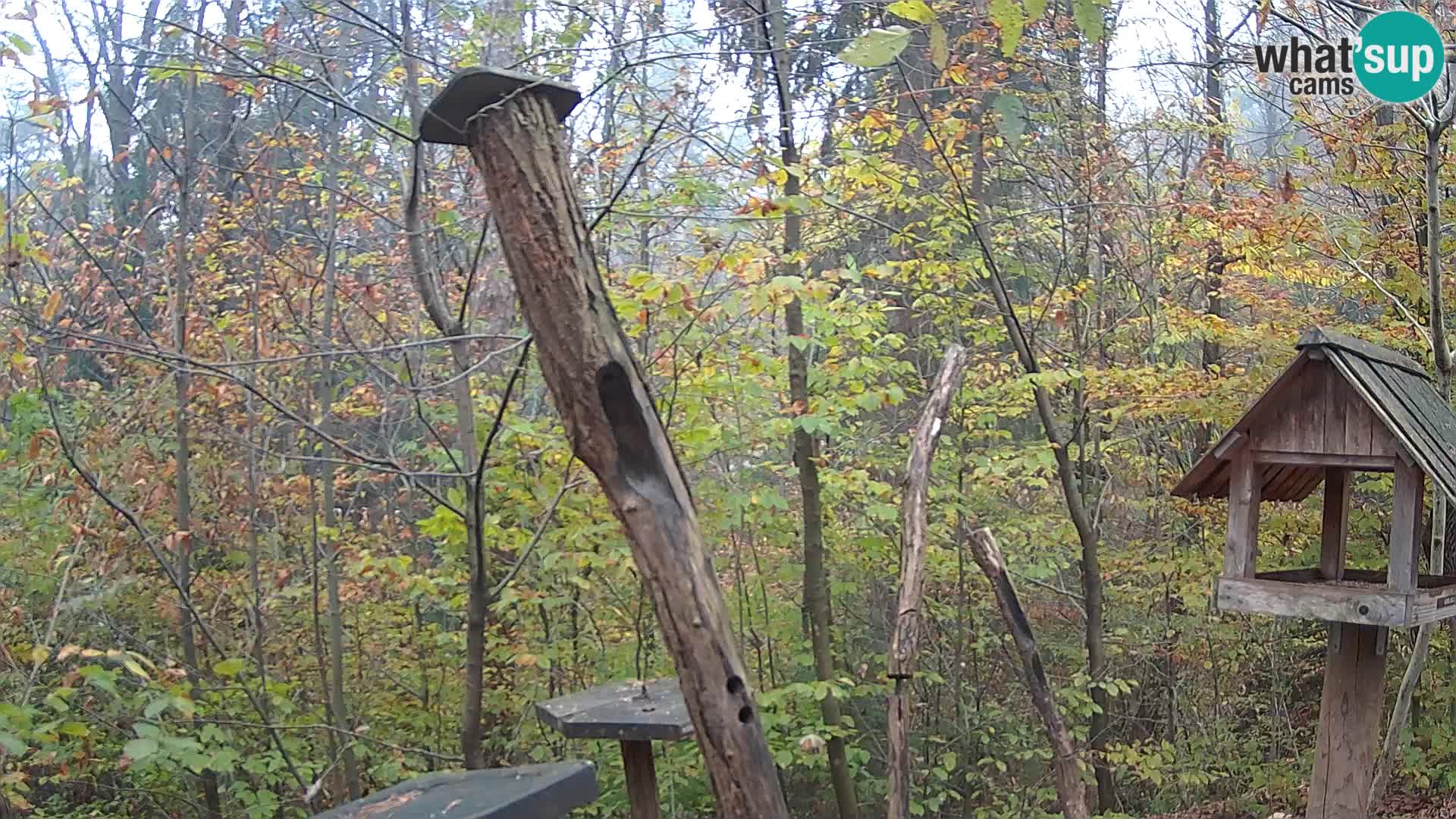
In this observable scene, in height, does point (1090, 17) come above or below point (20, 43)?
below

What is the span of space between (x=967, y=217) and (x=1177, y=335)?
1769mm

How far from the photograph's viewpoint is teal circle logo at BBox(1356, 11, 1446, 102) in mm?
3457

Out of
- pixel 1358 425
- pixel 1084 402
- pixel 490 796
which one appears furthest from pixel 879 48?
pixel 1084 402

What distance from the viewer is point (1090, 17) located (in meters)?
1.28

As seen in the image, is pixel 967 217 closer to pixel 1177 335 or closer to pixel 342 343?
pixel 1177 335

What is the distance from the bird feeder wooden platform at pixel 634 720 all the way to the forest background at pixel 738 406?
117cm

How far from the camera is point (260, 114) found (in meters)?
7.61

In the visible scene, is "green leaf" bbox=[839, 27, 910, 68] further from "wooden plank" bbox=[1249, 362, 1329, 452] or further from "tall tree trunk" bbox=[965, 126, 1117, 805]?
"tall tree trunk" bbox=[965, 126, 1117, 805]

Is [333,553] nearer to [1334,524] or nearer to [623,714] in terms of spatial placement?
[623,714]

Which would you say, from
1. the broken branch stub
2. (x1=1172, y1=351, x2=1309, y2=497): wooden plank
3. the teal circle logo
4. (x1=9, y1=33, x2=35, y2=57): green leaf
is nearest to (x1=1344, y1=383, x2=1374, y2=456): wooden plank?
Answer: (x1=1172, y1=351, x2=1309, y2=497): wooden plank

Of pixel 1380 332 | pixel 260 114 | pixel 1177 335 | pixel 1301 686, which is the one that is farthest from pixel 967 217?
pixel 260 114

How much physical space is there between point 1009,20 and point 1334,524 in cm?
266

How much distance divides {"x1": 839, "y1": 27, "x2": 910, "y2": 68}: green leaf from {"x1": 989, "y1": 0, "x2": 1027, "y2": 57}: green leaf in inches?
4.4

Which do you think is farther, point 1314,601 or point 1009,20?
point 1314,601
